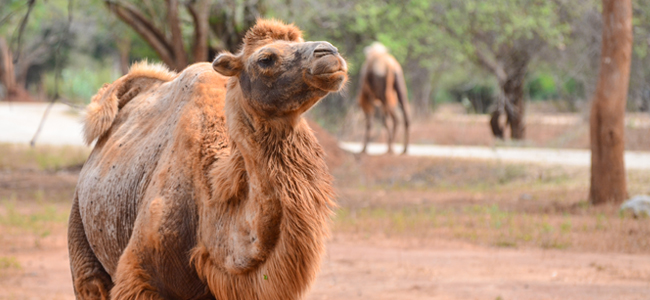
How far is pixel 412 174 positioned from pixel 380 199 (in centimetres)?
260

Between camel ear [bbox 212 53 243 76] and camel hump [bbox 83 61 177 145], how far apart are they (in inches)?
65.5

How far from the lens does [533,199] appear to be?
1071 cm

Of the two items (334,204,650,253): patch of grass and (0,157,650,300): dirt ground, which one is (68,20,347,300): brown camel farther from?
(334,204,650,253): patch of grass

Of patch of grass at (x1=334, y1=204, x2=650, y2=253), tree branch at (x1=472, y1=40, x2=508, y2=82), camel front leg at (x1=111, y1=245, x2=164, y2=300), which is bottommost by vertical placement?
patch of grass at (x1=334, y1=204, x2=650, y2=253)

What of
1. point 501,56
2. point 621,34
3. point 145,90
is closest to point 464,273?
point 145,90

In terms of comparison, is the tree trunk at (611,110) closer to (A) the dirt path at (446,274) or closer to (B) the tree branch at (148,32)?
(A) the dirt path at (446,274)

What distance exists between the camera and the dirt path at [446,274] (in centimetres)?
587

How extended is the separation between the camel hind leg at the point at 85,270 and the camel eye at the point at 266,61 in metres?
1.91

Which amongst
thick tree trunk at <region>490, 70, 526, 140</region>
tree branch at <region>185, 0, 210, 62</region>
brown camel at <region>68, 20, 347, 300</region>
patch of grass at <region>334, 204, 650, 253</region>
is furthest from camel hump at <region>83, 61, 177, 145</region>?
thick tree trunk at <region>490, 70, 526, 140</region>

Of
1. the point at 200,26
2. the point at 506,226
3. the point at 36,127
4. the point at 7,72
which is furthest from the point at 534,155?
the point at 7,72

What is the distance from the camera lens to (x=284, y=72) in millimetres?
2738

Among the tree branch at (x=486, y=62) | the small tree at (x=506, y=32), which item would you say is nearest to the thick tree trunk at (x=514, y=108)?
the small tree at (x=506, y=32)

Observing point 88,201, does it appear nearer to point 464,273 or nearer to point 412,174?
point 464,273

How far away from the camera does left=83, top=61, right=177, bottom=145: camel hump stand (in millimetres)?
4281
